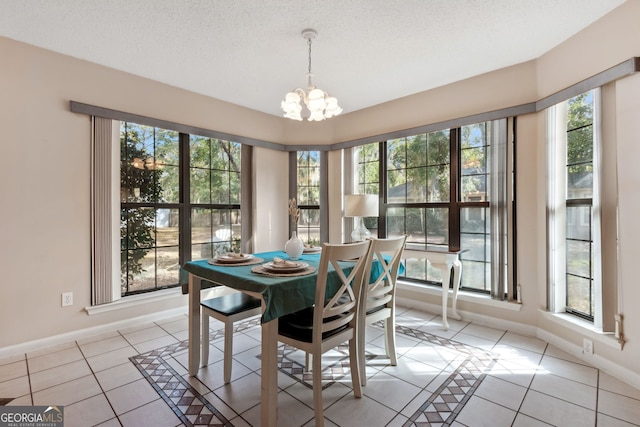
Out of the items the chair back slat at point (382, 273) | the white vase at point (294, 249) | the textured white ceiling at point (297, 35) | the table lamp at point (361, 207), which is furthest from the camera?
the table lamp at point (361, 207)

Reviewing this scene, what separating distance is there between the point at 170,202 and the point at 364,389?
9.66 feet

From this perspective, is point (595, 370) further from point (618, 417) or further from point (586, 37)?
point (586, 37)

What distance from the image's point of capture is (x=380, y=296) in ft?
7.82

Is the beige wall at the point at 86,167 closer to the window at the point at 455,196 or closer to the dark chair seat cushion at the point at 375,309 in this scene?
the window at the point at 455,196

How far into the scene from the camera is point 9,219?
2.53 meters

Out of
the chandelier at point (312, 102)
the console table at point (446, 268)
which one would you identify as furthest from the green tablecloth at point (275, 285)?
the console table at point (446, 268)

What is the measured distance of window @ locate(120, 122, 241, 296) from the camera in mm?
3320

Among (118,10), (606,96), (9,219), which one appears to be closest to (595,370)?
(606,96)

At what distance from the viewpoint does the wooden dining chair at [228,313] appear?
83.4 inches

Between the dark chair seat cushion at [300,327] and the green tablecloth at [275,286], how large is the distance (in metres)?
0.14

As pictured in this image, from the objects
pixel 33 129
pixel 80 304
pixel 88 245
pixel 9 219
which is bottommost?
pixel 80 304

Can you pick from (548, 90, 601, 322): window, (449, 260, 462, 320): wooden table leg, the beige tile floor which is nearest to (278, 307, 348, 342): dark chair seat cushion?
the beige tile floor

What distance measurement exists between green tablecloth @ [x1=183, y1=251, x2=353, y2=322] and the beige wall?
1.74 metres

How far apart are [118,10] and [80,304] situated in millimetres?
2608
